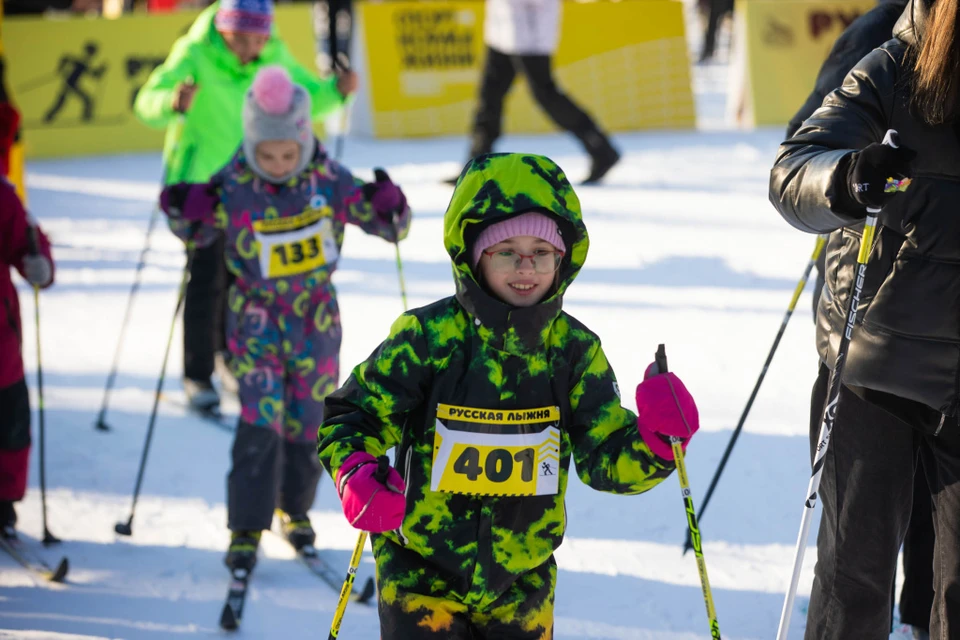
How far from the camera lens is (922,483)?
3.13 meters

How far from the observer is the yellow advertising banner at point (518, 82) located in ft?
40.9

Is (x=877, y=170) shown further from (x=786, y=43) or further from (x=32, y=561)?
(x=786, y=43)

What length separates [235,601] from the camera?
12.7 feet

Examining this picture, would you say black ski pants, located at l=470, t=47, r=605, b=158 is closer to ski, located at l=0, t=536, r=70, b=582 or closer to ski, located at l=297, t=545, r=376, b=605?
ski, located at l=297, t=545, r=376, b=605

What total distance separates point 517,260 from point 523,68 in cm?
724

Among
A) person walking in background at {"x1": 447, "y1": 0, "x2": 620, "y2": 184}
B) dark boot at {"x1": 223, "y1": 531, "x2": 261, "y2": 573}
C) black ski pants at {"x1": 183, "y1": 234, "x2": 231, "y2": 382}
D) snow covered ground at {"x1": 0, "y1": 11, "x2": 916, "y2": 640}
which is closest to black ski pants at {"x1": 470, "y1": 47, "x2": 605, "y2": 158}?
person walking in background at {"x1": 447, "y1": 0, "x2": 620, "y2": 184}

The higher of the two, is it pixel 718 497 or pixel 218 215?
pixel 218 215

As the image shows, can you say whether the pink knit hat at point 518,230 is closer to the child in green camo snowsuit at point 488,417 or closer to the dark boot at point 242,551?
the child in green camo snowsuit at point 488,417

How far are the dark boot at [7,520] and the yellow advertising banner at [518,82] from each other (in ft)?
28.2

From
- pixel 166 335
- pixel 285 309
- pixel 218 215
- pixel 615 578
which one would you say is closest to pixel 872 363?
pixel 615 578

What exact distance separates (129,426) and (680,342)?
2.94m

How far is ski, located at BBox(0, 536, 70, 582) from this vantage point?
163 inches

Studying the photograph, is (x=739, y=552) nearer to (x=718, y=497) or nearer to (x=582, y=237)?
(x=718, y=497)

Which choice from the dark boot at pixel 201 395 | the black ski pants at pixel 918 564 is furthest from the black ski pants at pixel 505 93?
the black ski pants at pixel 918 564
